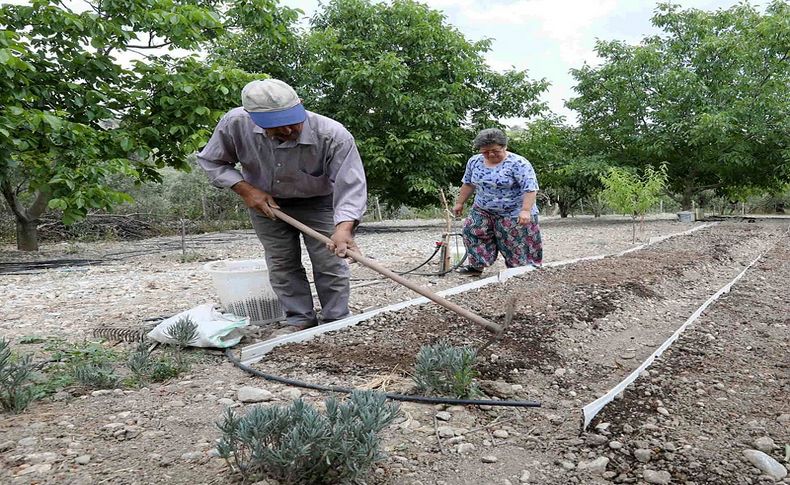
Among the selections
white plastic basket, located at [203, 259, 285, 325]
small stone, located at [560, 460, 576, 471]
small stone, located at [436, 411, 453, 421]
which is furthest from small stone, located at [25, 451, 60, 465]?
white plastic basket, located at [203, 259, 285, 325]

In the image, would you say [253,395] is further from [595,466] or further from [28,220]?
[28,220]

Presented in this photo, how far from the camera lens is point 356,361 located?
2615 millimetres

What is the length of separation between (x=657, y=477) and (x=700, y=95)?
13.7 metres

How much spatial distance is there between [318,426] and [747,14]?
16.3m

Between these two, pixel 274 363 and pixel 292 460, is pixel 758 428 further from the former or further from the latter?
pixel 274 363

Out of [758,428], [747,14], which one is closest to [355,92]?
[747,14]

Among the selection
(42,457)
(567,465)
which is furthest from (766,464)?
(42,457)

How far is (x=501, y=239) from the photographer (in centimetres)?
494

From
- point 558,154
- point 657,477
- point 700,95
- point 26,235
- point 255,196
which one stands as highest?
point 700,95

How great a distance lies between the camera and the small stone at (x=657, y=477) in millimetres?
1595

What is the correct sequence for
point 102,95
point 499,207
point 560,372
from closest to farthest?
1. point 560,372
2. point 499,207
3. point 102,95

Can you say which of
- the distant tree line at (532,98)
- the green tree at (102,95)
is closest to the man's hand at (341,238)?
the green tree at (102,95)

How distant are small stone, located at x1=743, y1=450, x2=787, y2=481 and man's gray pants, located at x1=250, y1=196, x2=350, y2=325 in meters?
2.11

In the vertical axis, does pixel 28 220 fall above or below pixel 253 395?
above
